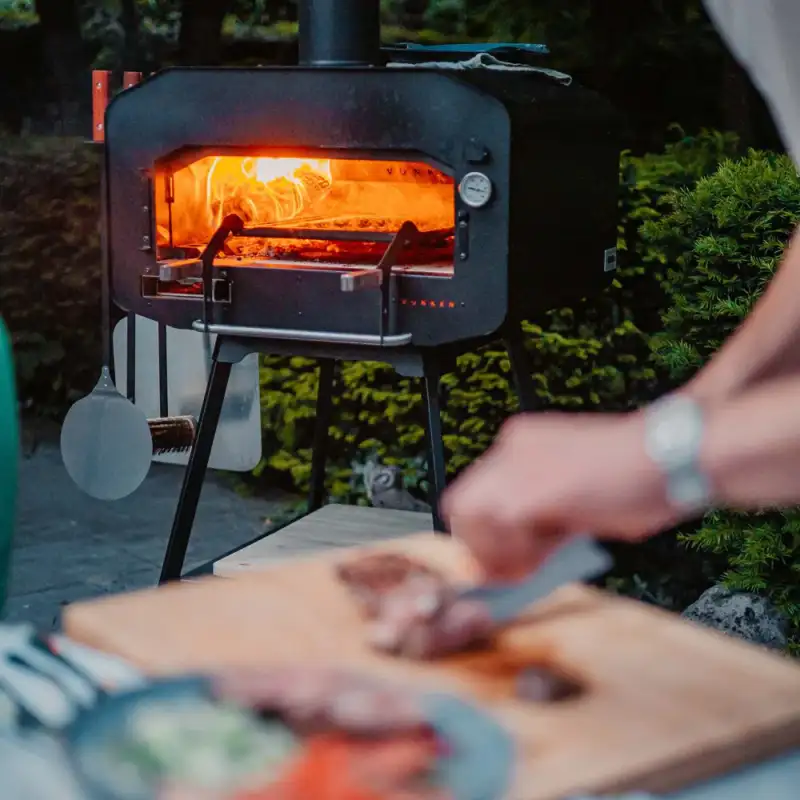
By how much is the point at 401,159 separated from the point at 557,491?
6.36ft

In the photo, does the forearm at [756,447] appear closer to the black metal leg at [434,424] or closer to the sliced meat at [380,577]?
the sliced meat at [380,577]

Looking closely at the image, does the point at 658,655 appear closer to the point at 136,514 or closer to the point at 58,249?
the point at 136,514

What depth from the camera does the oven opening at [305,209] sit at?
315 centimetres

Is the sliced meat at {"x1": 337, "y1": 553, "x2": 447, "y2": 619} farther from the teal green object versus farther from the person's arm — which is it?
the teal green object

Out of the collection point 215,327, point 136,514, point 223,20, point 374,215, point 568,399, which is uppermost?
point 223,20

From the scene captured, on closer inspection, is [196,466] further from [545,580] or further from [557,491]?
[557,491]

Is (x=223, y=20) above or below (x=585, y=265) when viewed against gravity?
above

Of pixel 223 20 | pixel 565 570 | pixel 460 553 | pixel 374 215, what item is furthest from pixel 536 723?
pixel 223 20

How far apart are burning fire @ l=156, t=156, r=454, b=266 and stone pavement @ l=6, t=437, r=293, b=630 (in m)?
1.30

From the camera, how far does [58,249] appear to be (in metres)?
6.05

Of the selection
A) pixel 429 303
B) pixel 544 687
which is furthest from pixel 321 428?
pixel 544 687

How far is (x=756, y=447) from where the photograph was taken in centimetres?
107

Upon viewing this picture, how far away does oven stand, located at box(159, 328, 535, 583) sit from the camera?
3.00 m

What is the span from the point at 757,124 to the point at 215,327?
260 cm
